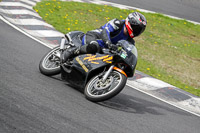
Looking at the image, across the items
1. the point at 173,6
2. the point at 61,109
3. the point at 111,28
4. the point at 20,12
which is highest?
the point at 111,28

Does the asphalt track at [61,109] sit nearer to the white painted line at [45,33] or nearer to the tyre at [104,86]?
the tyre at [104,86]

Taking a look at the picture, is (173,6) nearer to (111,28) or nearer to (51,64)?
(51,64)

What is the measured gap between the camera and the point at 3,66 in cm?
607

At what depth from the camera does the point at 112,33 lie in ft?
19.8

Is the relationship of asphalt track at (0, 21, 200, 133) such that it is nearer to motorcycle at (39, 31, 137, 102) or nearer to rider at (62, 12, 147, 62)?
motorcycle at (39, 31, 137, 102)

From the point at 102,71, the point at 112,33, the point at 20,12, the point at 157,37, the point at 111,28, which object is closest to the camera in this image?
the point at 102,71

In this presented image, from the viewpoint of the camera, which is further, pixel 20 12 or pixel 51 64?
pixel 20 12

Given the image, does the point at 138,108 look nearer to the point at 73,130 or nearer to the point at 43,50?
the point at 73,130

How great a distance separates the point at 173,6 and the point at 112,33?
1397cm

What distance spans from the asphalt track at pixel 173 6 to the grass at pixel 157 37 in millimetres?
1572

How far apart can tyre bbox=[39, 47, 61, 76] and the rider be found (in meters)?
0.44

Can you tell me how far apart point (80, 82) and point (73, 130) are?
181 cm

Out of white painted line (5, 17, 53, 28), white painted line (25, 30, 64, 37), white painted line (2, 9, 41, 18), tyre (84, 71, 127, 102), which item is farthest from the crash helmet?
white painted line (2, 9, 41, 18)

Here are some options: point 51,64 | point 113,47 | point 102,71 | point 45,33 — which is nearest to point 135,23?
point 113,47
